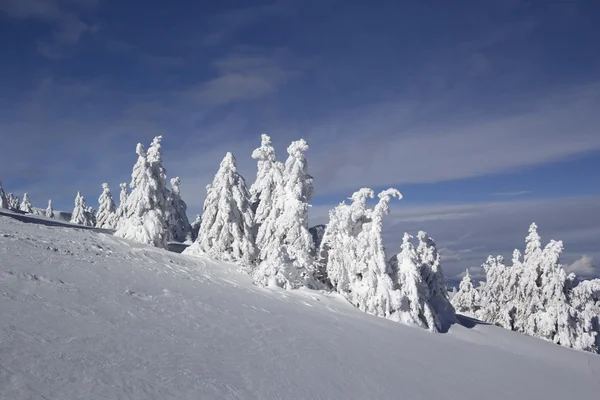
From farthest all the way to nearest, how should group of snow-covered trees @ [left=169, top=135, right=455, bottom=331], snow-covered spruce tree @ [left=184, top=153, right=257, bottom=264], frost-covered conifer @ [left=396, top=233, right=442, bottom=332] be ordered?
snow-covered spruce tree @ [left=184, top=153, right=257, bottom=264], group of snow-covered trees @ [left=169, top=135, right=455, bottom=331], frost-covered conifer @ [left=396, top=233, right=442, bottom=332]

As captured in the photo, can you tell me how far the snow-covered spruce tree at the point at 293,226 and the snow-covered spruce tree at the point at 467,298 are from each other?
3128cm

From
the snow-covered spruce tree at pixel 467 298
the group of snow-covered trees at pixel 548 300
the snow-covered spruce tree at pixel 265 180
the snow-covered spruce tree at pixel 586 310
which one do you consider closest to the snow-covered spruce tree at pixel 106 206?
the snow-covered spruce tree at pixel 265 180

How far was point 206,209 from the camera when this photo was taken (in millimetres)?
44281

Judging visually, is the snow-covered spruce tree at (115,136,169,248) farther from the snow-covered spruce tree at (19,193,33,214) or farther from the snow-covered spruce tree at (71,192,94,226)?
the snow-covered spruce tree at (19,193,33,214)

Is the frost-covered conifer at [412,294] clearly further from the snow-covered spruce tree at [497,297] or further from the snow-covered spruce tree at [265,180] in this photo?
the snow-covered spruce tree at [497,297]

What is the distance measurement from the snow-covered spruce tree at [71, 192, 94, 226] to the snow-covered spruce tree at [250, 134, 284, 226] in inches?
2340

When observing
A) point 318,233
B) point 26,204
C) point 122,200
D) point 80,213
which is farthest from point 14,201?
point 318,233

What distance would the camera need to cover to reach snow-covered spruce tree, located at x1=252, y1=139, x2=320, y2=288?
34.6 metres

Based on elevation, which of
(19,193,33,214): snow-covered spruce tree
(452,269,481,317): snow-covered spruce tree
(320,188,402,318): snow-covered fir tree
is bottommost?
(452,269,481,317): snow-covered spruce tree

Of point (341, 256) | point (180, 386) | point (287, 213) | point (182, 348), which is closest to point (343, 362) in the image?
point (182, 348)

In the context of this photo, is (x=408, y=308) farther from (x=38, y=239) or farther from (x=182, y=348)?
(x=38, y=239)

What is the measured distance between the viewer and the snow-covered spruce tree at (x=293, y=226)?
34.6 m

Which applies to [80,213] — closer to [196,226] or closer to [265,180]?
[196,226]

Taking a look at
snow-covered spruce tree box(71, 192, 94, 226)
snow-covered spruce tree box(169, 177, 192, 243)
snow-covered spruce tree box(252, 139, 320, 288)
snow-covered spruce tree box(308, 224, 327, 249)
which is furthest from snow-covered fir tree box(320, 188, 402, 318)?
snow-covered spruce tree box(71, 192, 94, 226)
